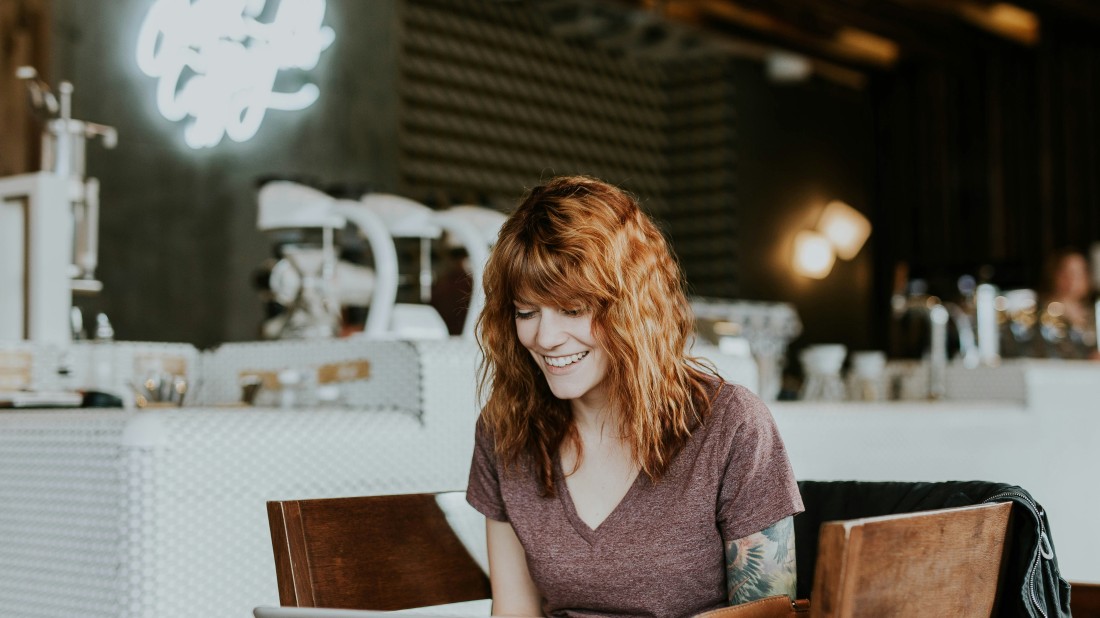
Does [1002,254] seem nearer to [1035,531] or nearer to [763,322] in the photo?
[763,322]

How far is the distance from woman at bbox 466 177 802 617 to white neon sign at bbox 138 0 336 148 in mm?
3166

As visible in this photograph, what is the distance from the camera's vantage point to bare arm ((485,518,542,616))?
5.11ft

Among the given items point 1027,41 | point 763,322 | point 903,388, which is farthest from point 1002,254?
point 903,388

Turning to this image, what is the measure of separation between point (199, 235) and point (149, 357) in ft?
7.18

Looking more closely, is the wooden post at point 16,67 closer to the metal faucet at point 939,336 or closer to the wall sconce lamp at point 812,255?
the metal faucet at point 939,336

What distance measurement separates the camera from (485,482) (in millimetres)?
1577

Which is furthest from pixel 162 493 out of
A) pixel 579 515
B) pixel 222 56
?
pixel 222 56

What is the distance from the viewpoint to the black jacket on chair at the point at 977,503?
1241mm

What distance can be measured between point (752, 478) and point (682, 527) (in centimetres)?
11

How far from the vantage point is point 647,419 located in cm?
147

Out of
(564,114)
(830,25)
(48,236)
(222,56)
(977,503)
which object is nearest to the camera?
(977,503)

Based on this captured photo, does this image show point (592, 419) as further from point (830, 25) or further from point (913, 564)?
point (830, 25)

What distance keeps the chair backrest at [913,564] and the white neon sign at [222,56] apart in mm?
3789

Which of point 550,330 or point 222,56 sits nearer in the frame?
point 550,330
